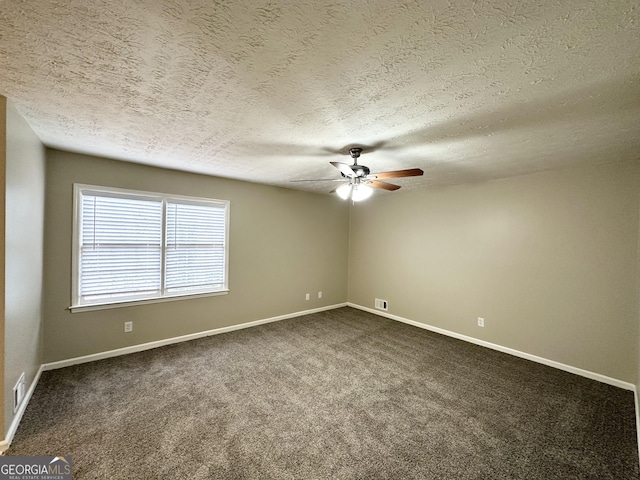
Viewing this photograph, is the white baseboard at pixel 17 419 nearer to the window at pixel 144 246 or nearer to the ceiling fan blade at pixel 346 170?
the window at pixel 144 246

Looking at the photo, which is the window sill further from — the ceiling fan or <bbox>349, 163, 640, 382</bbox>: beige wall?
<bbox>349, 163, 640, 382</bbox>: beige wall

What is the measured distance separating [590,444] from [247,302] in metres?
4.10

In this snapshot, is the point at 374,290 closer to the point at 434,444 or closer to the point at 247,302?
the point at 247,302

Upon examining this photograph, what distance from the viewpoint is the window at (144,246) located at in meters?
3.11

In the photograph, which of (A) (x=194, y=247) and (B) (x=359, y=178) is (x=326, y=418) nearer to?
(B) (x=359, y=178)

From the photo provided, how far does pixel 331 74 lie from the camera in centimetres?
147

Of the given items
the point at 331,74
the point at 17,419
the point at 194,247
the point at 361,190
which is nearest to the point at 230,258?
the point at 194,247

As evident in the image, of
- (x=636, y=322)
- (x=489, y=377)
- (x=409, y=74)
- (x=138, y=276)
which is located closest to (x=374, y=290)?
(x=489, y=377)

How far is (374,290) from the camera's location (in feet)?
17.7

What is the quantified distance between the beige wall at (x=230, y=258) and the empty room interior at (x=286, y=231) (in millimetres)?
31

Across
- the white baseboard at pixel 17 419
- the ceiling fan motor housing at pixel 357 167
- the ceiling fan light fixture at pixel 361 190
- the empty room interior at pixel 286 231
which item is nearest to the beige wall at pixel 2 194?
the empty room interior at pixel 286 231

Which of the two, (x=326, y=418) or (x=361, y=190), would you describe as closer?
(x=326, y=418)

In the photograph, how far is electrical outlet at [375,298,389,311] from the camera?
5188mm

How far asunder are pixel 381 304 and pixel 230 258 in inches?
117
